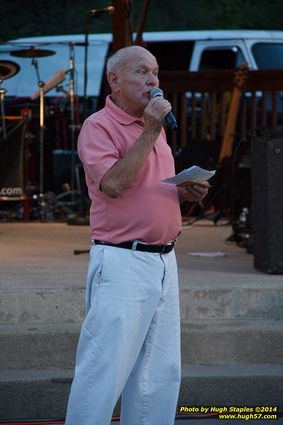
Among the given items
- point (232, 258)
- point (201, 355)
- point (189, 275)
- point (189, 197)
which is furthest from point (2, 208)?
point (189, 197)

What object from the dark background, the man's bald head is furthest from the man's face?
the dark background

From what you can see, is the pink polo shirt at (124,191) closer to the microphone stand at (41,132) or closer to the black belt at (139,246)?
the black belt at (139,246)

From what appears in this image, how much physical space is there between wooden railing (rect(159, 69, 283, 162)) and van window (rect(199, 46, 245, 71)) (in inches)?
44.2

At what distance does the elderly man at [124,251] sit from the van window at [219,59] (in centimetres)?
893

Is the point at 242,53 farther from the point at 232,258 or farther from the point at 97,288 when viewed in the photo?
the point at 97,288

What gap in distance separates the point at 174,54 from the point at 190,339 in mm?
7812

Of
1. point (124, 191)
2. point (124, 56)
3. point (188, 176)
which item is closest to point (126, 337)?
point (124, 191)

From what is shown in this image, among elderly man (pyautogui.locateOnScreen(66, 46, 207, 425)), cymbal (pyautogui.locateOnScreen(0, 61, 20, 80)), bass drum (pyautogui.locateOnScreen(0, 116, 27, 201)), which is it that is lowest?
bass drum (pyautogui.locateOnScreen(0, 116, 27, 201))

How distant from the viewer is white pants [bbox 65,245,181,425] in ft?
13.9

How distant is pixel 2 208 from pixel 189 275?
5304 millimetres

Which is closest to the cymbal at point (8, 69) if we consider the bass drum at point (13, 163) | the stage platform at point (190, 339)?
the bass drum at point (13, 163)

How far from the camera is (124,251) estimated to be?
4285 millimetres

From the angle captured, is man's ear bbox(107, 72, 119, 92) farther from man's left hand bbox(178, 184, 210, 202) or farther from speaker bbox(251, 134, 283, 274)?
speaker bbox(251, 134, 283, 274)

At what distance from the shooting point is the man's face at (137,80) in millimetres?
4289
